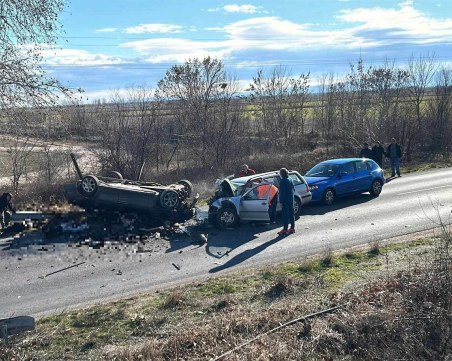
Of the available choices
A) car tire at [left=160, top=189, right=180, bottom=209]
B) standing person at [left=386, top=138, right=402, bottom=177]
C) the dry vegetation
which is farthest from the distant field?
the dry vegetation

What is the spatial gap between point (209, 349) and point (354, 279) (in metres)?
3.90

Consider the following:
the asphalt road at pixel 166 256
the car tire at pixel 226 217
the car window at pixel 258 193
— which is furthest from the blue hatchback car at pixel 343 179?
the car tire at pixel 226 217

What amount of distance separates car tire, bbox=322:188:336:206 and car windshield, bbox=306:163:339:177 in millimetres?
709

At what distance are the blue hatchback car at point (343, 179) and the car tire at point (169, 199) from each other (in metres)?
5.29

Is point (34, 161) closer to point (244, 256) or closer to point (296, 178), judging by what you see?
point (296, 178)

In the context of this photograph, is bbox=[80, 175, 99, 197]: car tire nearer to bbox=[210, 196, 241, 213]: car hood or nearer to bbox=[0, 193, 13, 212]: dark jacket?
bbox=[0, 193, 13, 212]: dark jacket

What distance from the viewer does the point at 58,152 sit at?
2414 centimetres

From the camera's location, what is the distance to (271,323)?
8.18 meters

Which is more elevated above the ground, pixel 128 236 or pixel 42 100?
pixel 42 100

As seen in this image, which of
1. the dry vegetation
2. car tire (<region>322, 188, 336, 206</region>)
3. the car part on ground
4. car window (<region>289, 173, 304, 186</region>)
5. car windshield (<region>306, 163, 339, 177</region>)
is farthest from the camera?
car windshield (<region>306, 163, 339, 177</region>)

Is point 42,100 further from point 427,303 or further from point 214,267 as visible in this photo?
point 427,303

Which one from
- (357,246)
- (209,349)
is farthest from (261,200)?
(209,349)

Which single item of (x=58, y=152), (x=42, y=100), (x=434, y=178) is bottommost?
(x=434, y=178)

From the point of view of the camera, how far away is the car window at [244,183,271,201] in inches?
634
